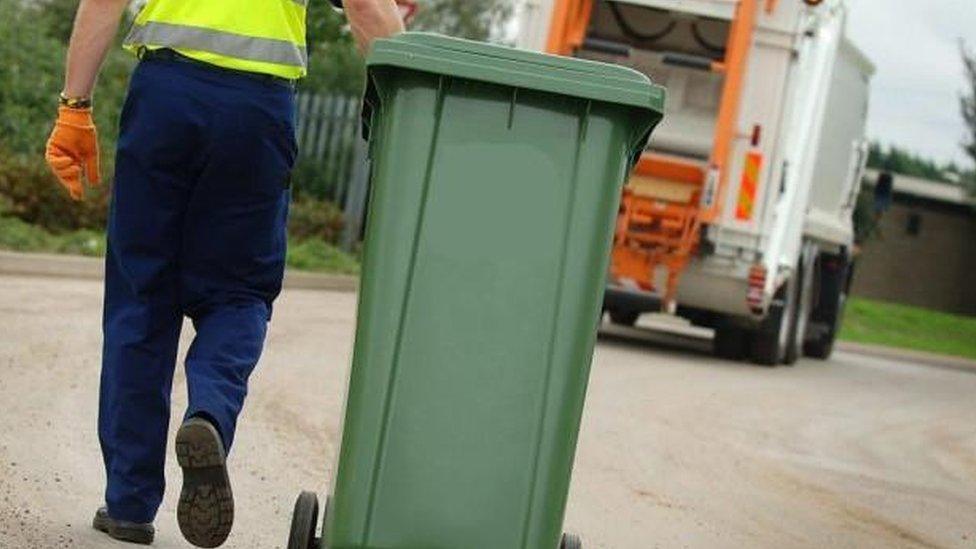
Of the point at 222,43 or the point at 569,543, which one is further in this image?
the point at 222,43

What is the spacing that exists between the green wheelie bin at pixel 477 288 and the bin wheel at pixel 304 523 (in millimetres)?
101

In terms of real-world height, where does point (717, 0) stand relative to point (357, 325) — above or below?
above

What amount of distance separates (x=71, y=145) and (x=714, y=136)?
38.6 feet

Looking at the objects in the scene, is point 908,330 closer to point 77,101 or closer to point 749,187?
point 749,187

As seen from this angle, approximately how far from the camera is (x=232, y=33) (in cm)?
577

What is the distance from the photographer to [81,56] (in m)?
5.94

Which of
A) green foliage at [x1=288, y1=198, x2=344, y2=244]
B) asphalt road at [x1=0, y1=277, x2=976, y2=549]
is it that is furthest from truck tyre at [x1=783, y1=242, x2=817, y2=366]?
green foliage at [x1=288, y1=198, x2=344, y2=244]

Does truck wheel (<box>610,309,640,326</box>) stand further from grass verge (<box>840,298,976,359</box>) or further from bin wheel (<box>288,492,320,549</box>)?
bin wheel (<box>288,492,320,549</box>)

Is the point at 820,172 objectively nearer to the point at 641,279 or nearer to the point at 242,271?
the point at 641,279

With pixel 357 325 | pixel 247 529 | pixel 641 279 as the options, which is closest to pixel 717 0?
pixel 641 279

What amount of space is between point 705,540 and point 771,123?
950 cm

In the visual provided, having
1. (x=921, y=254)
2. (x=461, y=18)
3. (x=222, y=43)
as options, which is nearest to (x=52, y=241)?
(x=222, y=43)

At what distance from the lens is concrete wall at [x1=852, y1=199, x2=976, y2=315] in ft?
173

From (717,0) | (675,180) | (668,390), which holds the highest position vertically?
(717,0)
